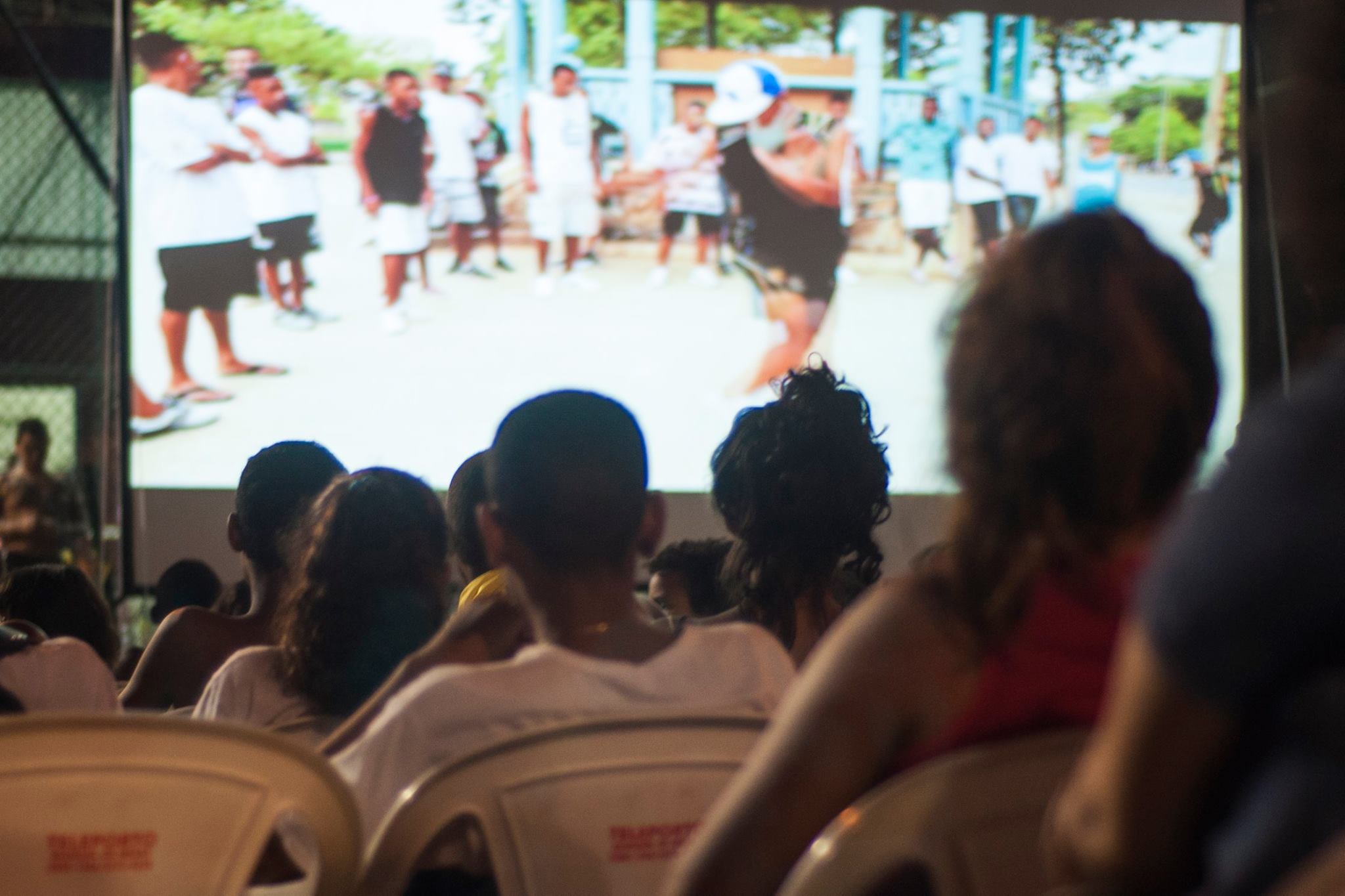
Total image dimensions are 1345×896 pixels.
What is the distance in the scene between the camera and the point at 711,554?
3.26 meters

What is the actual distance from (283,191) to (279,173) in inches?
2.8

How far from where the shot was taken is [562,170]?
18.1ft

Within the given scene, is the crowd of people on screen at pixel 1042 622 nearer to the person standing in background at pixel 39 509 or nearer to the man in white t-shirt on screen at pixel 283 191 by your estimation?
the man in white t-shirt on screen at pixel 283 191

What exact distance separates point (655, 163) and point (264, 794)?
4789mm

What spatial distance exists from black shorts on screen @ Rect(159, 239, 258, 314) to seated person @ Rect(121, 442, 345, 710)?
346 cm

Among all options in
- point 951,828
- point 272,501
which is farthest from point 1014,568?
point 272,501

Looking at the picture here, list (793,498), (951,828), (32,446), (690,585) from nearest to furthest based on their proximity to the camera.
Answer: (951,828)
(793,498)
(690,585)
(32,446)

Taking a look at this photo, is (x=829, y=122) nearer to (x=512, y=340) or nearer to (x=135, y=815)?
(x=512, y=340)

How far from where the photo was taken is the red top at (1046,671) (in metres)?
0.84

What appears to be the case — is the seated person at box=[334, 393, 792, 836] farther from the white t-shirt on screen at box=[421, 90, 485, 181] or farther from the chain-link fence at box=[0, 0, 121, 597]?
the chain-link fence at box=[0, 0, 121, 597]

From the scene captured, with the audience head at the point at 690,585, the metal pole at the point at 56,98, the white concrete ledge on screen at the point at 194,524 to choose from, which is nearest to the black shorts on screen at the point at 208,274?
the metal pole at the point at 56,98

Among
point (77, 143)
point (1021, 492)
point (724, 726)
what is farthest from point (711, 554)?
point (77, 143)

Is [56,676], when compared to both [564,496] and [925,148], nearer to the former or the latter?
[564,496]

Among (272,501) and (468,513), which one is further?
(468,513)
